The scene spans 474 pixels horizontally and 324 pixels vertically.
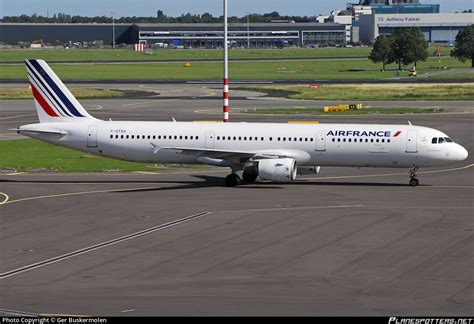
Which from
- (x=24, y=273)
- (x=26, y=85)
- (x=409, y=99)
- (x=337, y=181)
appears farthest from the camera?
(x=26, y=85)

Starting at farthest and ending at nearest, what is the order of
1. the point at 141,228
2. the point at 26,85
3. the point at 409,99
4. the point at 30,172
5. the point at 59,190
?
the point at 26,85, the point at 409,99, the point at 30,172, the point at 59,190, the point at 141,228

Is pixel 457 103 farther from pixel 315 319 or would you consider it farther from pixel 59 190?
pixel 315 319

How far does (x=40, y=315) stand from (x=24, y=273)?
7833 mm

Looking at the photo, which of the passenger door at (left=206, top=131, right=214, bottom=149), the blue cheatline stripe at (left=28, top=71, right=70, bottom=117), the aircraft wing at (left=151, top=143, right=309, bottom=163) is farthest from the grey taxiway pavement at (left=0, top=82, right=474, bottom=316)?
the blue cheatline stripe at (left=28, top=71, right=70, bottom=117)

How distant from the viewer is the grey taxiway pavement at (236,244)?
109 feet

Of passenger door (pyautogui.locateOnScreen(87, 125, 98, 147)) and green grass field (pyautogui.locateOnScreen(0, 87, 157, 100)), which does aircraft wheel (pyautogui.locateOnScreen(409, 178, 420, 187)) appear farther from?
green grass field (pyautogui.locateOnScreen(0, 87, 157, 100))

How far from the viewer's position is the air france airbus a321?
2404 inches

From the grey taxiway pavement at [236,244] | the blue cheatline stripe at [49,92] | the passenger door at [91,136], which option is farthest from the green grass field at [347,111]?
the passenger door at [91,136]

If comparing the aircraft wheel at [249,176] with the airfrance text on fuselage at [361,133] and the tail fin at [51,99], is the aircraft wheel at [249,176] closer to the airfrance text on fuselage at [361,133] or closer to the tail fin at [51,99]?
the airfrance text on fuselage at [361,133]

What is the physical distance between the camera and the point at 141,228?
47.9 m

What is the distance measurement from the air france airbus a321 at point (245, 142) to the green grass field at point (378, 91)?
2956 inches

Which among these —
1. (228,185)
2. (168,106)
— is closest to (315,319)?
(228,185)

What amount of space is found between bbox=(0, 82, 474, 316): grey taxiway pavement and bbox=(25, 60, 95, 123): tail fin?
4328mm

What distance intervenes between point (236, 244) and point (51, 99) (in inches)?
1026
